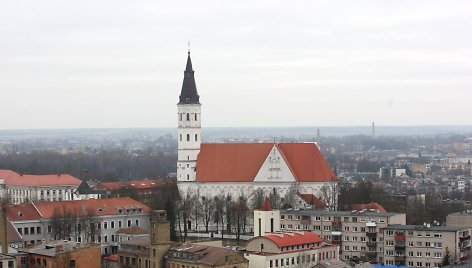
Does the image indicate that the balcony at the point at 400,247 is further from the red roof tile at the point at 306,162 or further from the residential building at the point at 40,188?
the residential building at the point at 40,188

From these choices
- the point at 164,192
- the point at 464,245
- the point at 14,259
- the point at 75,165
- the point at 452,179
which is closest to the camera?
the point at 14,259

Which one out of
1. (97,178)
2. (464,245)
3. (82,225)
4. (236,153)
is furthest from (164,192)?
(97,178)

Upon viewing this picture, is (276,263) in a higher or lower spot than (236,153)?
lower

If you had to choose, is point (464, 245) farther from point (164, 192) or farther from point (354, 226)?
point (164, 192)

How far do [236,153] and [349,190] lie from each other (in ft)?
50.8

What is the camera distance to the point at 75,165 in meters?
187

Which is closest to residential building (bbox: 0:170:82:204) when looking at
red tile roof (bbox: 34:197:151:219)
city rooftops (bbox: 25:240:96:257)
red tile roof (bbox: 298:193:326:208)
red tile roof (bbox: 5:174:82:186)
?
red tile roof (bbox: 5:174:82:186)

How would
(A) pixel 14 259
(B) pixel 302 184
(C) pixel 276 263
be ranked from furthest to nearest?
(B) pixel 302 184
(C) pixel 276 263
(A) pixel 14 259

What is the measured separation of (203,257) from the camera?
53.9 m

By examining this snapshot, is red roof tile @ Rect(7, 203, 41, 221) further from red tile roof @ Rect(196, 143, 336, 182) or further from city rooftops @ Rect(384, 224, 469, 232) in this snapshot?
city rooftops @ Rect(384, 224, 469, 232)

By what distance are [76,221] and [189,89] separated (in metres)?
20.4

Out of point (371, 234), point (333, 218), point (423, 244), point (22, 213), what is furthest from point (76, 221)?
point (423, 244)

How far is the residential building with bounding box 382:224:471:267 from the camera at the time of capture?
207 ft

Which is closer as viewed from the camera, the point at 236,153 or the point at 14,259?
the point at 14,259
